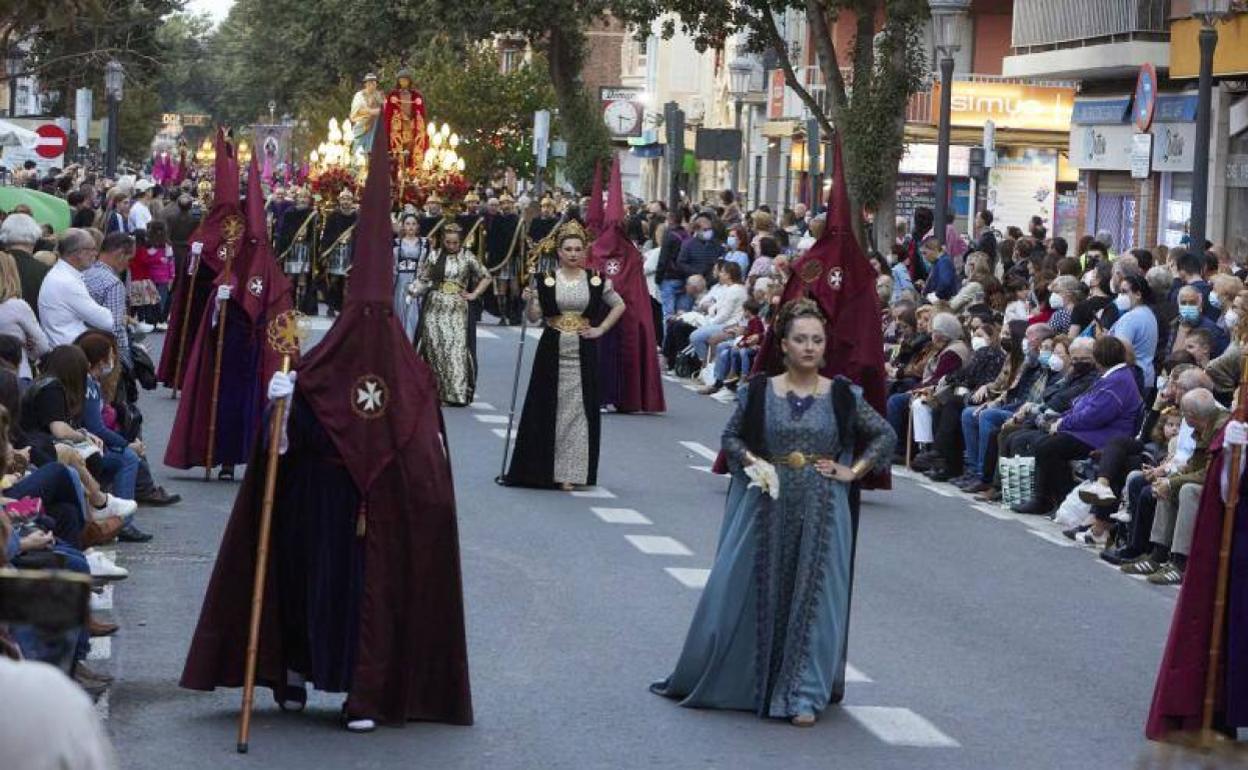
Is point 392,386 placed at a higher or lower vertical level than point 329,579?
higher

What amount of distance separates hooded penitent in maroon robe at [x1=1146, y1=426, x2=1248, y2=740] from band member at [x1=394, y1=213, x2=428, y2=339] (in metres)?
17.0

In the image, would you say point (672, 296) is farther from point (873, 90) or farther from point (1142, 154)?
point (1142, 154)

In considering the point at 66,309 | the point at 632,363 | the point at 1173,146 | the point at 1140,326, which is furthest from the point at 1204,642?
the point at 1173,146

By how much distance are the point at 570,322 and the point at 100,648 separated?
24.0ft

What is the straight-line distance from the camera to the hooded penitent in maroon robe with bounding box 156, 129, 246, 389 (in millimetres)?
19062

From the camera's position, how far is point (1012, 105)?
51812 millimetres

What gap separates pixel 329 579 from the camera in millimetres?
9383

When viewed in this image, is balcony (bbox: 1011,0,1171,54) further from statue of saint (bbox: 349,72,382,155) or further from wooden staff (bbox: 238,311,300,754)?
wooden staff (bbox: 238,311,300,754)

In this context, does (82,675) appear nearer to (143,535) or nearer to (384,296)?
(384,296)

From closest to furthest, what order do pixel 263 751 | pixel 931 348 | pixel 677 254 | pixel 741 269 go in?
pixel 263 751, pixel 931 348, pixel 741 269, pixel 677 254

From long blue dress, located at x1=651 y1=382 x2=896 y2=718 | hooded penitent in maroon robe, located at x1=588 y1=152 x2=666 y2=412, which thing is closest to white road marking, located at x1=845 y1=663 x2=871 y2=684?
long blue dress, located at x1=651 y1=382 x2=896 y2=718

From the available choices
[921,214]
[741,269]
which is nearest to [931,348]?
[741,269]

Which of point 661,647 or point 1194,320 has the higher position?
point 1194,320

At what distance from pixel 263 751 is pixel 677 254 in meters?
23.9
